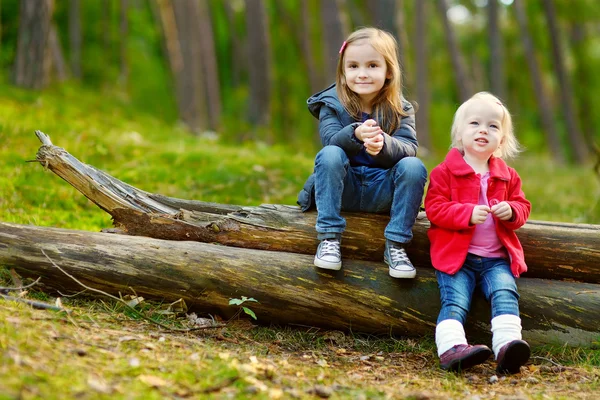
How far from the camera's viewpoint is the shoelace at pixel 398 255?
365 cm

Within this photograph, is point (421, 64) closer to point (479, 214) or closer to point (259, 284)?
point (479, 214)

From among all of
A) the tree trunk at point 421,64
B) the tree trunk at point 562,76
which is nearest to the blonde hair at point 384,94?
the tree trunk at point 421,64

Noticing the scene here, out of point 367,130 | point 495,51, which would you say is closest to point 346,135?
point 367,130

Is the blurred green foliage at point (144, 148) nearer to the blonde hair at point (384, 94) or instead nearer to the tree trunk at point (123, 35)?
the blonde hair at point (384, 94)

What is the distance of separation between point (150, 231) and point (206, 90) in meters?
13.0

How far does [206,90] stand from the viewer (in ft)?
54.1

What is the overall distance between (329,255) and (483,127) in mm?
1232

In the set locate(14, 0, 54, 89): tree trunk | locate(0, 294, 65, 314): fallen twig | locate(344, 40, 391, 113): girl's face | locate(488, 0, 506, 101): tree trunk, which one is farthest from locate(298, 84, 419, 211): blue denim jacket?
locate(488, 0, 506, 101): tree trunk

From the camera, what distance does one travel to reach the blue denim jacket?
3.75m

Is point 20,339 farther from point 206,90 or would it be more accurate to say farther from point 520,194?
point 206,90

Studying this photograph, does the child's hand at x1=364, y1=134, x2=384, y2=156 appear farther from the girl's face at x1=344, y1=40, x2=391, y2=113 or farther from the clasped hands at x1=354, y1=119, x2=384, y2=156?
the girl's face at x1=344, y1=40, x2=391, y2=113

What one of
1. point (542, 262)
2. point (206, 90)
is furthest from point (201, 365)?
point (206, 90)

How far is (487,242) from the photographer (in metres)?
3.62

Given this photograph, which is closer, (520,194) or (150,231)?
(520,194)
